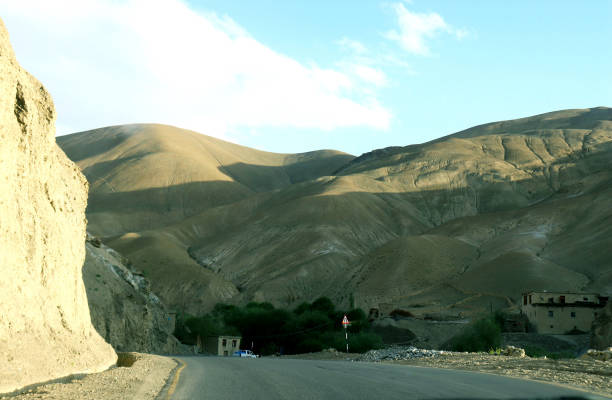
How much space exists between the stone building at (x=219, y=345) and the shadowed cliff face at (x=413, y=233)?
23.2 meters

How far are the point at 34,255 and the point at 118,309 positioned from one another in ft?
75.7

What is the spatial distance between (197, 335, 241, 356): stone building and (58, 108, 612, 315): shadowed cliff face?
2319cm

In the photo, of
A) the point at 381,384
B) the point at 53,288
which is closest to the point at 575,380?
the point at 381,384

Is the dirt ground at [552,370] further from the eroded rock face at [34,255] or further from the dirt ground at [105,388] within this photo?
the eroded rock face at [34,255]

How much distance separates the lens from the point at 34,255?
14.4 metres

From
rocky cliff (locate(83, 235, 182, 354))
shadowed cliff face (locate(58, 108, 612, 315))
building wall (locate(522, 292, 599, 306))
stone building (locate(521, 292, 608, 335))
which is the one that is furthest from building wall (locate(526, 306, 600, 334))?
rocky cliff (locate(83, 235, 182, 354))

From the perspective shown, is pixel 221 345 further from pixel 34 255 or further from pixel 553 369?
pixel 34 255

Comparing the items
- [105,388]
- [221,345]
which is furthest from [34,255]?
[221,345]

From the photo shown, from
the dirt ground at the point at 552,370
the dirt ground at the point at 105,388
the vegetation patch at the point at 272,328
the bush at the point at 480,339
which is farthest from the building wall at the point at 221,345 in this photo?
the dirt ground at the point at 105,388

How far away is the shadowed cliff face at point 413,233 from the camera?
3585 inches

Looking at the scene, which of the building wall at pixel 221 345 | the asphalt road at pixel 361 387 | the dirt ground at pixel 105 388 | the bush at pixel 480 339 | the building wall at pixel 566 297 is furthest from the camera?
the building wall at pixel 221 345

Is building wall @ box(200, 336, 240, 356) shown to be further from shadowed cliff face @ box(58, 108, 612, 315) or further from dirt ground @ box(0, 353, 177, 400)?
dirt ground @ box(0, 353, 177, 400)

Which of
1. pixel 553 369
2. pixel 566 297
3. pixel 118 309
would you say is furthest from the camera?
pixel 566 297

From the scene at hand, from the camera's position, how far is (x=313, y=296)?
102188 mm
